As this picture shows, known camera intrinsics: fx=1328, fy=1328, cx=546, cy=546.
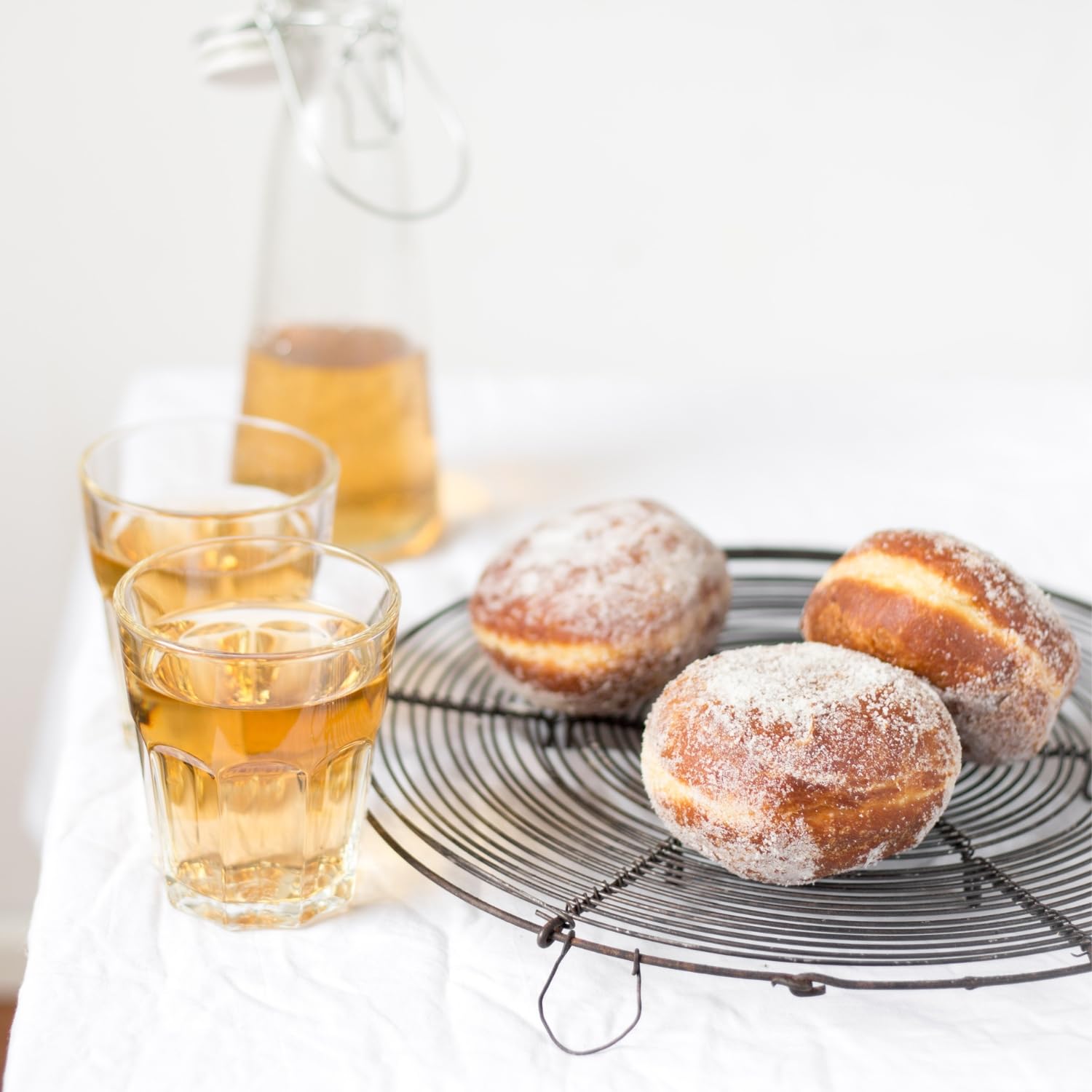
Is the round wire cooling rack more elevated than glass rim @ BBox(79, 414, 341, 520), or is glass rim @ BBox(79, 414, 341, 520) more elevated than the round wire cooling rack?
glass rim @ BBox(79, 414, 341, 520)

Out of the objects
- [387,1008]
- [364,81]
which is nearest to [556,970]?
[387,1008]

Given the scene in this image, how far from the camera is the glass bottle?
99 cm

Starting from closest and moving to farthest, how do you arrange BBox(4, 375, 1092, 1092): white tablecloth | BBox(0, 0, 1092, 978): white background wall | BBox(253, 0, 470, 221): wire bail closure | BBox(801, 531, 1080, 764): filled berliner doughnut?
BBox(4, 375, 1092, 1092): white tablecloth < BBox(801, 531, 1080, 764): filled berliner doughnut < BBox(253, 0, 470, 221): wire bail closure < BBox(0, 0, 1092, 978): white background wall

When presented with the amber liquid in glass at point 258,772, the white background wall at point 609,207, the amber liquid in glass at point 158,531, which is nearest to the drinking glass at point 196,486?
the amber liquid in glass at point 158,531

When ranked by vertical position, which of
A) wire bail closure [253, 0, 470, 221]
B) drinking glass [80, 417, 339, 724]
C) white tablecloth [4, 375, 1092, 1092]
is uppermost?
wire bail closure [253, 0, 470, 221]

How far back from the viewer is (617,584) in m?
0.78

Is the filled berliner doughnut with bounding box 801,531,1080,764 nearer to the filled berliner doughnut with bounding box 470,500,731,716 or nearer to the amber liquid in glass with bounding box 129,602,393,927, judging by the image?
the filled berliner doughnut with bounding box 470,500,731,716

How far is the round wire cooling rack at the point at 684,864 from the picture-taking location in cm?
58

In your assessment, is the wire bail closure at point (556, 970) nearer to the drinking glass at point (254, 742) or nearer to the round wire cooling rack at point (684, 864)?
the round wire cooling rack at point (684, 864)

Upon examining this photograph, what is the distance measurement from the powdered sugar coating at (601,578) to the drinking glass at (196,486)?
4.8 inches

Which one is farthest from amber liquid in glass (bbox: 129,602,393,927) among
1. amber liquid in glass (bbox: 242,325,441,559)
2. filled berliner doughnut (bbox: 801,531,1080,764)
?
amber liquid in glass (bbox: 242,325,441,559)

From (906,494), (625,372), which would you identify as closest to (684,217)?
(625,372)

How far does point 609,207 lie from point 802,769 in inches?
55.0

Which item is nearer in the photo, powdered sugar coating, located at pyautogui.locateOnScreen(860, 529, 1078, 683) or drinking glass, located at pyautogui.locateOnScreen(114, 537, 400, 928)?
drinking glass, located at pyautogui.locateOnScreen(114, 537, 400, 928)
